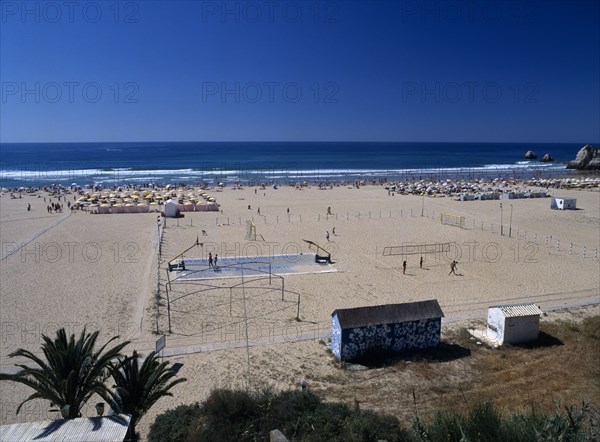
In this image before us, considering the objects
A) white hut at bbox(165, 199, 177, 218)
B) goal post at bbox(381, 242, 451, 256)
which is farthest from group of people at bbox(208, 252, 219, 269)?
white hut at bbox(165, 199, 177, 218)

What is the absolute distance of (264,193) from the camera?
48.1 metres

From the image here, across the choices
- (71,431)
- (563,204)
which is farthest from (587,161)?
(71,431)

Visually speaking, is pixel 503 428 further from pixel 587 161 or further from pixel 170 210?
pixel 587 161

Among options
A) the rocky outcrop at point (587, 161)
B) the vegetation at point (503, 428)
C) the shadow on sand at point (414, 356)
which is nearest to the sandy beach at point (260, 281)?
the shadow on sand at point (414, 356)

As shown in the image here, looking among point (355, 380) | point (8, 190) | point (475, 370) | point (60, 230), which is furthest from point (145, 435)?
point (8, 190)

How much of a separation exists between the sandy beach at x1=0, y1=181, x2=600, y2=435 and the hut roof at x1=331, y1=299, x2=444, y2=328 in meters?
1.27

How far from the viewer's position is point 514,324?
13.5m

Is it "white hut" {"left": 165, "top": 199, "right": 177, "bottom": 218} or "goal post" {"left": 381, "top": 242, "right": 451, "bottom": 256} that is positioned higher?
"white hut" {"left": 165, "top": 199, "right": 177, "bottom": 218}

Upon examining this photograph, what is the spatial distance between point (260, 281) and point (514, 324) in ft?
30.8

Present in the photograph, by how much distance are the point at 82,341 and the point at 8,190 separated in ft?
164

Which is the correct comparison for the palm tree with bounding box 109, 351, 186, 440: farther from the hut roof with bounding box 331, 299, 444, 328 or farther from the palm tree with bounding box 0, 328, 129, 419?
the hut roof with bounding box 331, 299, 444, 328

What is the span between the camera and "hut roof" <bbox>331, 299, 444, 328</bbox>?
12.5 meters

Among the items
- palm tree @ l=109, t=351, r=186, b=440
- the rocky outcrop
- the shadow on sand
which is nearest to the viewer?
palm tree @ l=109, t=351, r=186, b=440

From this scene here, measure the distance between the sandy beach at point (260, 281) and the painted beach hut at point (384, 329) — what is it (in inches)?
31.2
